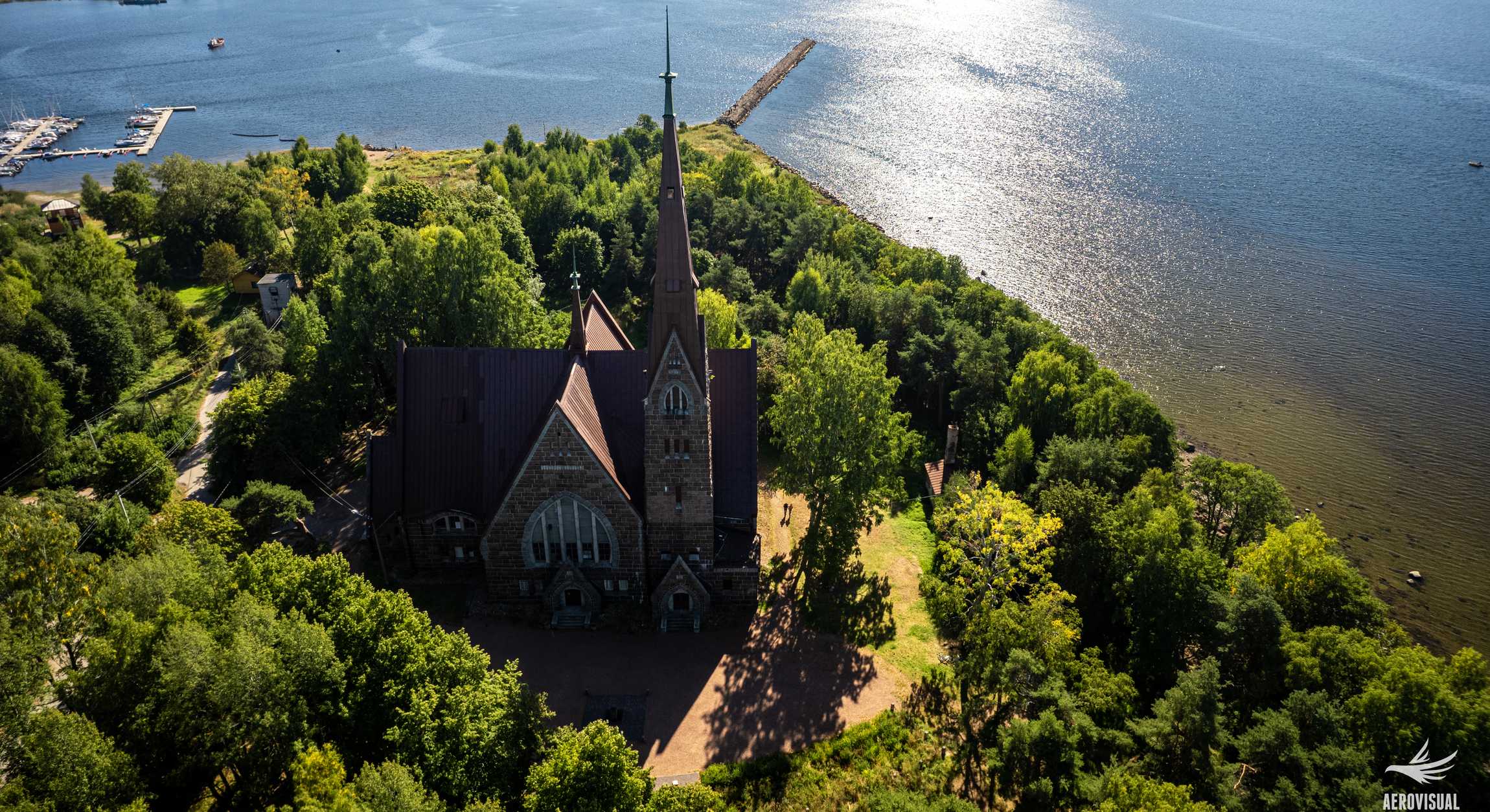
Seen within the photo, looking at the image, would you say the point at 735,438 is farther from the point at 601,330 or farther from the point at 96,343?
the point at 96,343

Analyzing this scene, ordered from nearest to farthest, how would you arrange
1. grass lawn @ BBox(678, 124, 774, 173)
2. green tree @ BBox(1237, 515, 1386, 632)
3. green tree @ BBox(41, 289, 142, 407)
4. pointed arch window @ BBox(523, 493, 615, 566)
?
green tree @ BBox(1237, 515, 1386, 632), pointed arch window @ BBox(523, 493, 615, 566), green tree @ BBox(41, 289, 142, 407), grass lawn @ BBox(678, 124, 774, 173)

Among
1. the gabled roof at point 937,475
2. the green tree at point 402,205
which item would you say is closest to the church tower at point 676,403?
the gabled roof at point 937,475

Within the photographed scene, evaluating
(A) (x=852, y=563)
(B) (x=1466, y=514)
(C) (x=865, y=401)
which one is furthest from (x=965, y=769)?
(B) (x=1466, y=514)

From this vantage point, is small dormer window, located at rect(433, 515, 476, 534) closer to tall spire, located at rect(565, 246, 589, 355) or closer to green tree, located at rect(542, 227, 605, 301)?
tall spire, located at rect(565, 246, 589, 355)

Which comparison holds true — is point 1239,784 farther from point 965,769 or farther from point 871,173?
point 871,173

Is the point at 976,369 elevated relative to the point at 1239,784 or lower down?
elevated

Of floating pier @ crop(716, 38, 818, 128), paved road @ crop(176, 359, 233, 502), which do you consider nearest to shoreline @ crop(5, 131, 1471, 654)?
floating pier @ crop(716, 38, 818, 128)
